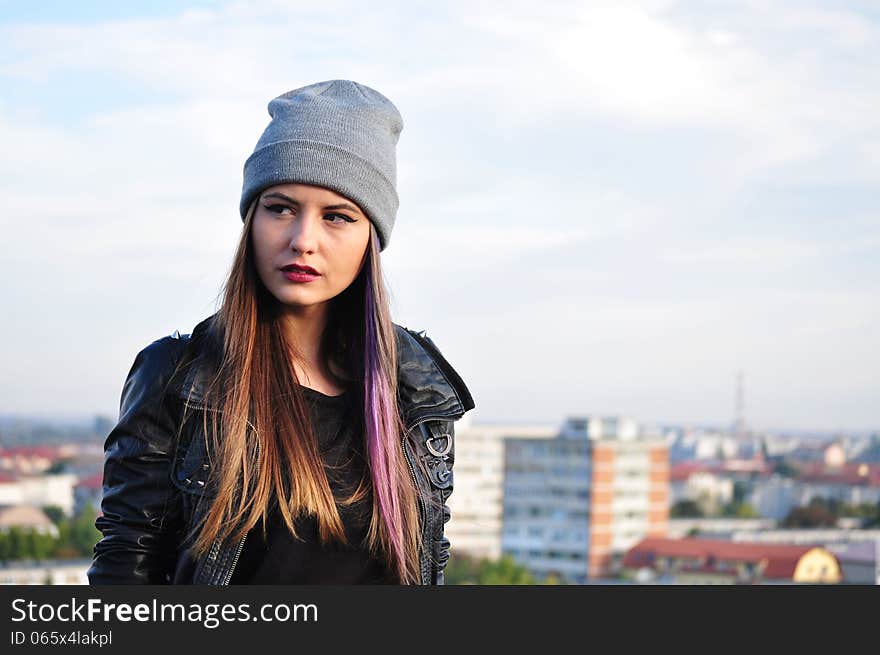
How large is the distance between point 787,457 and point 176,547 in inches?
2683

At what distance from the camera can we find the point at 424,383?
1.49m

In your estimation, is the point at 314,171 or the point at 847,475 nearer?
the point at 314,171

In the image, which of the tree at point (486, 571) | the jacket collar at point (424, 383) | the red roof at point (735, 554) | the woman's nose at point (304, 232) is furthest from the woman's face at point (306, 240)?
the red roof at point (735, 554)

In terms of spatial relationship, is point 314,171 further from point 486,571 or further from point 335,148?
point 486,571

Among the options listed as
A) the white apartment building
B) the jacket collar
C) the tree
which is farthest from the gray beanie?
the white apartment building

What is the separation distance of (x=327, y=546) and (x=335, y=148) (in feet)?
1.27

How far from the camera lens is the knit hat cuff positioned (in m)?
1.39

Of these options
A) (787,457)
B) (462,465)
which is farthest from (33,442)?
(787,457)

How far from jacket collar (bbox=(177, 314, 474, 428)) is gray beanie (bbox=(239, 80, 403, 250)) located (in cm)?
12

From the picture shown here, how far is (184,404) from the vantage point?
1.34 metres

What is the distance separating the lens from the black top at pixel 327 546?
1.34 meters

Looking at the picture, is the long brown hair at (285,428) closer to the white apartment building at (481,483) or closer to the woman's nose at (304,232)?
the woman's nose at (304,232)

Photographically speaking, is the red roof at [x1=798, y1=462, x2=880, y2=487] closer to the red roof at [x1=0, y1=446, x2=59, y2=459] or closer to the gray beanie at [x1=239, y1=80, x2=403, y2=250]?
the red roof at [x1=0, y1=446, x2=59, y2=459]

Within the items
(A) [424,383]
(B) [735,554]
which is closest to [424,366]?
(A) [424,383]
